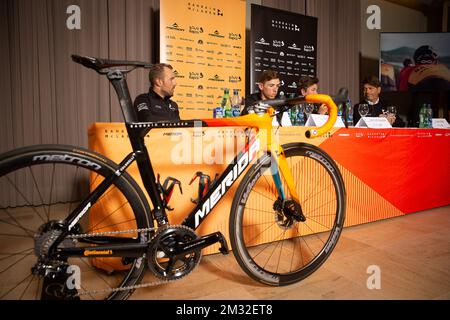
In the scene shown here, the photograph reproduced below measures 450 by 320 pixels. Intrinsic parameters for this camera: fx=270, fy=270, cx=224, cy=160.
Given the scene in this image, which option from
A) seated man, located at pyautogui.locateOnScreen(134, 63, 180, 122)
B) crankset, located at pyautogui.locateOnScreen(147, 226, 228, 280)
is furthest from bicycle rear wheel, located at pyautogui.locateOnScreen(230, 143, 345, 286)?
seated man, located at pyautogui.locateOnScreen(134, 63, 180, 122)

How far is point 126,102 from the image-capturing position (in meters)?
1.03

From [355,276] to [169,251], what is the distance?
3.26ft

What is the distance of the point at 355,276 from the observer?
1.40 meters

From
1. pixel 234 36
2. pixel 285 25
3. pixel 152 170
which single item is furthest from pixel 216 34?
pixel 152 170

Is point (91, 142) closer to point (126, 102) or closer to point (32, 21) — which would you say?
point (126, 102)

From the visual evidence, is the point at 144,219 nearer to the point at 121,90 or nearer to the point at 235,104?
the point at 121,90

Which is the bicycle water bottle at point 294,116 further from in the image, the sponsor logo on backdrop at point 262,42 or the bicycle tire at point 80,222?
the sponsor logo on backdrop at point 262,42

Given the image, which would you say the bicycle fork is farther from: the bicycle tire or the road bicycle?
the bicycle tire

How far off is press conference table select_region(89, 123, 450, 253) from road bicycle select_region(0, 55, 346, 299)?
0.20m

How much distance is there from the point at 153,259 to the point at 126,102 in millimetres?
610

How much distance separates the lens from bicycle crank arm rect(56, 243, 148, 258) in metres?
0.94

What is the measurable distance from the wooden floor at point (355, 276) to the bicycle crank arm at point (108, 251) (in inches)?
12.6

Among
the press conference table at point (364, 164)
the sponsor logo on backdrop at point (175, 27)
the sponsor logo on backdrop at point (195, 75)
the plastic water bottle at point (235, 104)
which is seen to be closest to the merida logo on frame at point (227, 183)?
the press conference table at point (364, 164)
